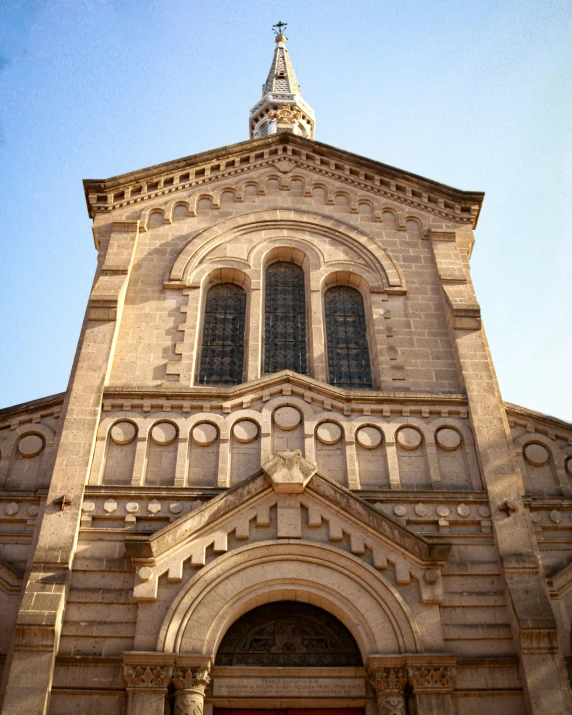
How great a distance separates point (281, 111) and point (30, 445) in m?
22.2

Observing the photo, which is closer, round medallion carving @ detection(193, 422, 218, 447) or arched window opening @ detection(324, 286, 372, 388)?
round medallion carving @ detection(193, 422, 218, 447)

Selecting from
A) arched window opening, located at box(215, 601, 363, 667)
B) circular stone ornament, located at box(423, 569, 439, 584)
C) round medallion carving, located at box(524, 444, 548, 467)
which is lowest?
arched window opening, located at box(215, 601, 363, 667)

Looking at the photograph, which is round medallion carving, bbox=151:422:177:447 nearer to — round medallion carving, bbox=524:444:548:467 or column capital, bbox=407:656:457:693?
column capital, bbox=407:656:457:693

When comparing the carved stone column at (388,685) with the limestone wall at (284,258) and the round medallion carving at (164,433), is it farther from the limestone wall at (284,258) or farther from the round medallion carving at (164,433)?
the limestone wall at (284,258)

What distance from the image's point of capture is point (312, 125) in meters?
33.0

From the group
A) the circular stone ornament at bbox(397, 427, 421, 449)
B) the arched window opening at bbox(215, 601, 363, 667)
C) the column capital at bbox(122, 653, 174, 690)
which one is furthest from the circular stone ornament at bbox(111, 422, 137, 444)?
the circular stone ornament at bbox(397, 427, 421, 449)

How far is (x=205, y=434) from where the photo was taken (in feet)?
43.4

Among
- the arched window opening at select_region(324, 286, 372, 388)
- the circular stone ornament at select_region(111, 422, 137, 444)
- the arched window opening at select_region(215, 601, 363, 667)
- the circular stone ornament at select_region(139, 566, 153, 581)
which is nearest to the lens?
the circular stone ornament at select_region(139, 566, 153, 581)

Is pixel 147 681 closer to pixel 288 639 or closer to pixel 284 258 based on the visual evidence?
pixel 288 639

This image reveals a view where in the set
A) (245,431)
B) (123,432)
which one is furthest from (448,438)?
(123,432)

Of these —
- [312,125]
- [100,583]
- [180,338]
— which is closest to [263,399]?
[180,338]

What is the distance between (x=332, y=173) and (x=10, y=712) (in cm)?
1331

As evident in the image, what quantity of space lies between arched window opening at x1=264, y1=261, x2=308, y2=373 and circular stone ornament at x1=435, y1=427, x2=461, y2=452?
306 cm

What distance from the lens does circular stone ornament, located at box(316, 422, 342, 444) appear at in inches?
522
